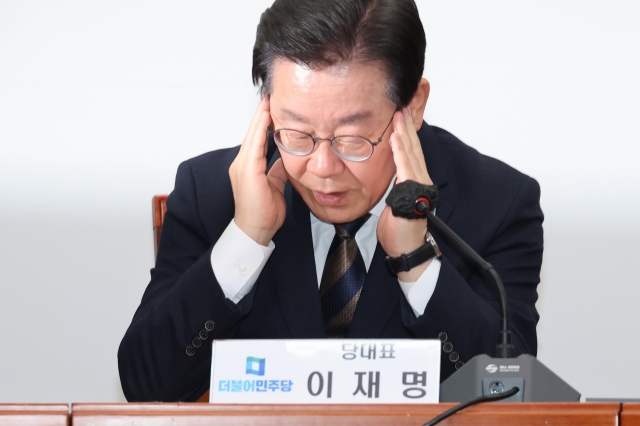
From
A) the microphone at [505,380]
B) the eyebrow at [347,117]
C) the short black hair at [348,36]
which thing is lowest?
the microphone at [505,380]

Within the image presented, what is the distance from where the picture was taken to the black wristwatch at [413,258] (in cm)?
164

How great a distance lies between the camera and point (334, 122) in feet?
5.22

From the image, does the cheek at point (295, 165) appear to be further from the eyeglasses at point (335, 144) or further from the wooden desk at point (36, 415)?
the wooden desk at point (36, 415)

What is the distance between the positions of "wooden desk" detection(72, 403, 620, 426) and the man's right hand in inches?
23.7

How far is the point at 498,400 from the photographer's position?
→ 3.96 ft

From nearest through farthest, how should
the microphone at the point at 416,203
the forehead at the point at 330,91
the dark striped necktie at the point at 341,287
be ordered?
1. the microphone at the point at 416,203
2. the forehead at the point at 330,91
3. the dark striped necktie at the point at 341,287

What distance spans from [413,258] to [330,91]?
330mm

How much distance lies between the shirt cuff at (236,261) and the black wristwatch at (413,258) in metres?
0.24

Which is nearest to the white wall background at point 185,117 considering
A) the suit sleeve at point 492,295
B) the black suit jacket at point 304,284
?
the black suit jacket at point 304,284

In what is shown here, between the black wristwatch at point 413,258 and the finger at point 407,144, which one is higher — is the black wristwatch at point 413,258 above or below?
below

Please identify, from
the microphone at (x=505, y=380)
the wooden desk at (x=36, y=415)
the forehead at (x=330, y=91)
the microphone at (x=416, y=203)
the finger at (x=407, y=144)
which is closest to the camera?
the wooden desk at (x=36, y=415)

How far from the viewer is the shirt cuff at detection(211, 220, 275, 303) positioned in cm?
167

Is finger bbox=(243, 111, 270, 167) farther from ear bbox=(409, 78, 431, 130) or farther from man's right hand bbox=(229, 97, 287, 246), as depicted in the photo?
ear bbox=(409, 78, 431, 130)

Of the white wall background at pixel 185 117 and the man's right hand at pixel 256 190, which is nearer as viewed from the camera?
the man's right hand at pixel 256 190
